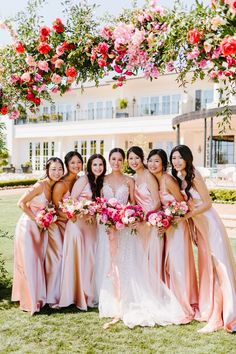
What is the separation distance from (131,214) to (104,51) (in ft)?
5.89

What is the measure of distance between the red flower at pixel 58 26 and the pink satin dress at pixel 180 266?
214 cm

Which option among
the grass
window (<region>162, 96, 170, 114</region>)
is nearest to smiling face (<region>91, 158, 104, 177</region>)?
the grass

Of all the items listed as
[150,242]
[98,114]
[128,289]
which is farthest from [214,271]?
[98,114]

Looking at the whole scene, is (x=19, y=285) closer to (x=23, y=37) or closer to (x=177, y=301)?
(x=177, y=301)

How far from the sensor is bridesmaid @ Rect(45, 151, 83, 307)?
5395 millimetres

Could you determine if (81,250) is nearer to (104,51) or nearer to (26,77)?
(26,77)

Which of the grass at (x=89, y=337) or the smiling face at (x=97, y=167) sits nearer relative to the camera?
the grass at (x=89, y=337)

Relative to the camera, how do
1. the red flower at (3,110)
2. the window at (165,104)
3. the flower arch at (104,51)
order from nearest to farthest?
the flower arch at (104,51), the red flower at (3,110), the window at (165,104)

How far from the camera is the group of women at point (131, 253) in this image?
4832 millimetres

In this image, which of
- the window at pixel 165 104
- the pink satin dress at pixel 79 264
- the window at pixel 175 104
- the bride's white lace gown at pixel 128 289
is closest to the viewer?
the bride's white lace gown at pixel 128 289

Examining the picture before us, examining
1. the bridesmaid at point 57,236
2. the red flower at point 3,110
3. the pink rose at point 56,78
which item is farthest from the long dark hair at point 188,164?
the red flower at point 3,110

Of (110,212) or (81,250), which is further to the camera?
(81,250)

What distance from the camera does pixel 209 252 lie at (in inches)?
192

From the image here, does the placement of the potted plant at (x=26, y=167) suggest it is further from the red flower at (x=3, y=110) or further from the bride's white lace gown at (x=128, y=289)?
the bride's white lace gown at (x=128, y=289)
